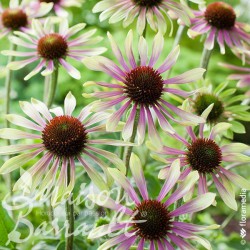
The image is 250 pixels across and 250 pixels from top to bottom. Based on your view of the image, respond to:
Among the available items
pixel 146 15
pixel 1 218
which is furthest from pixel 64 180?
pixel 146 15

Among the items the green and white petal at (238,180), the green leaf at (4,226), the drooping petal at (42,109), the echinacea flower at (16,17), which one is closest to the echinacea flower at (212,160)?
the green and white petal at (238,180)

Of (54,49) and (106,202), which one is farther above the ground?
A: (54,49)

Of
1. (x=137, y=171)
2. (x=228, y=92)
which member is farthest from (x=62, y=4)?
(x=137, y=171)

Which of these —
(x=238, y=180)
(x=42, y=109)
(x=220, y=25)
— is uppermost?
(x=220, y=25)

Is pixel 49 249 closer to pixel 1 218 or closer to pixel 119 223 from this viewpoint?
pixel 1 218

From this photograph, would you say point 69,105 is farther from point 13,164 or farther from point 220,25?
point 220,25
